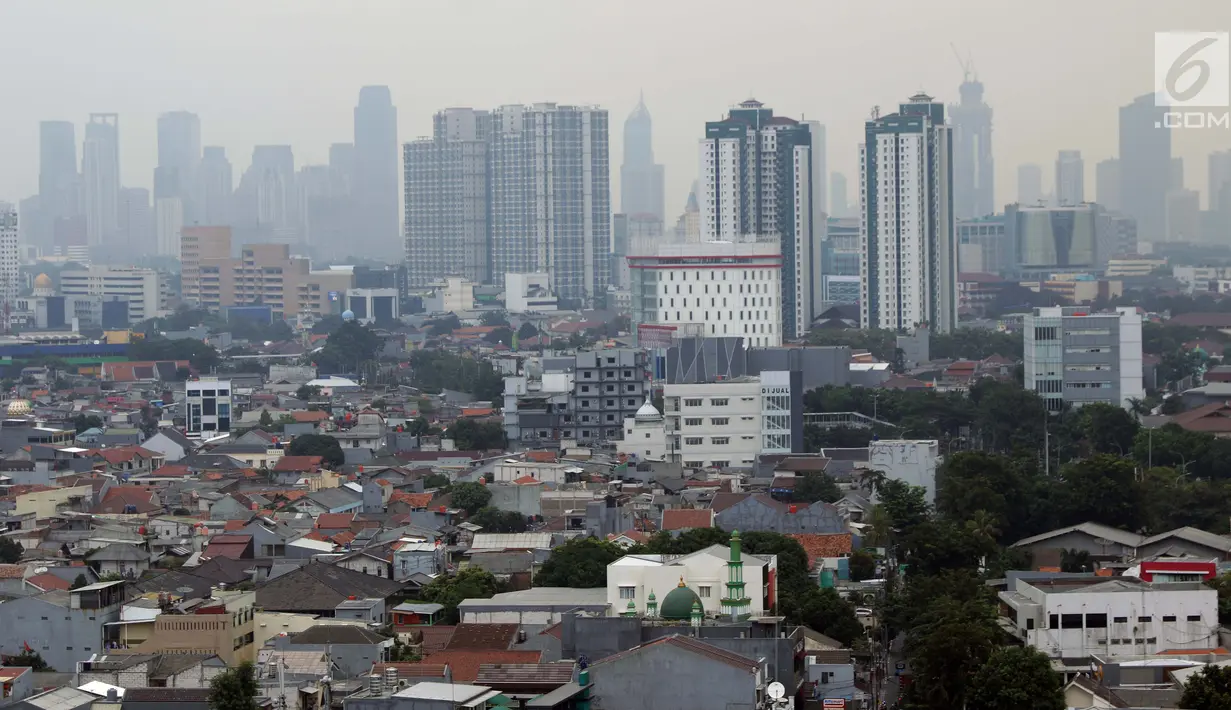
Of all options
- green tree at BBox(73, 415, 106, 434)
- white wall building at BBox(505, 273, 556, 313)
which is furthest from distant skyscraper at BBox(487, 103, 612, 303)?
green tree at BBox(73, 415, 106, 434)

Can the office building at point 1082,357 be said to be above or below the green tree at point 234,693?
above

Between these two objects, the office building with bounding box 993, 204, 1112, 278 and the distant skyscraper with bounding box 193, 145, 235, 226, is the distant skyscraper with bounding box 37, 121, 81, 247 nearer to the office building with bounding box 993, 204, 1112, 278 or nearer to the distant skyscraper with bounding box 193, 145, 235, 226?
the distant skyscraper with bounding box 193, 145, 235, 226

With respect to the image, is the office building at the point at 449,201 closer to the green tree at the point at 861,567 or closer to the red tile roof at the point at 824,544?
the red tile roof at the point at 824,544

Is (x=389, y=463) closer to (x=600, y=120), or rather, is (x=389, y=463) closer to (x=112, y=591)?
(x=112, y=591)

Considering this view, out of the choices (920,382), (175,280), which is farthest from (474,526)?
(175,280)

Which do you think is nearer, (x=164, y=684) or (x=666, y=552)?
(x=164, y=684)

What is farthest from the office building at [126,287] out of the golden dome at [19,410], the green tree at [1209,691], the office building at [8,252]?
the green tree at [1209,691]
